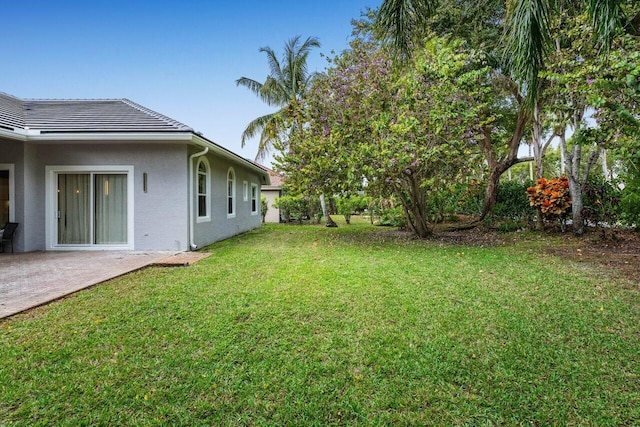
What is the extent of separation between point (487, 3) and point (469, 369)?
38.6ft

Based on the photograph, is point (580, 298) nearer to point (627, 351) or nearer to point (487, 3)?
point (627, 351)

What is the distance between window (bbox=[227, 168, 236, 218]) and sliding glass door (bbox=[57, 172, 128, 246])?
4285 millimetres

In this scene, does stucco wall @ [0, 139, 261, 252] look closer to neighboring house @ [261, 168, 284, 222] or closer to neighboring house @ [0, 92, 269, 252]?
neighboring house @ [0, 92, 269, 252]

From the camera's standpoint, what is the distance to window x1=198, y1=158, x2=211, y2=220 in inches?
389

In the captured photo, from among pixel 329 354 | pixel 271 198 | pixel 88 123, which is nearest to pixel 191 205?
pixel 88 123

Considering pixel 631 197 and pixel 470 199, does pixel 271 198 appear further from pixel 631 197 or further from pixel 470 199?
pixel 631 197

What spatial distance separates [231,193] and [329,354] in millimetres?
10993

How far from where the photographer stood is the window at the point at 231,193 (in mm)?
12703

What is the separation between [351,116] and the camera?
9.48 metres

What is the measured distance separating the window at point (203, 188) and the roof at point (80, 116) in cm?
154

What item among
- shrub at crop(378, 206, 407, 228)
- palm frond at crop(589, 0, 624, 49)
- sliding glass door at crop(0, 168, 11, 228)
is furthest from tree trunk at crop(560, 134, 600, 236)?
sliding glass door at crop(0, 168, 11, 228)

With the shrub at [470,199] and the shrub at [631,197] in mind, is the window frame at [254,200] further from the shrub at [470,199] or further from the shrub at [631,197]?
the shrub at [631,197]

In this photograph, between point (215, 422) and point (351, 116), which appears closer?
point (215, 422)

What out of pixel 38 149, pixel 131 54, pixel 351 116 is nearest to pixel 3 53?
pixel 131 54
